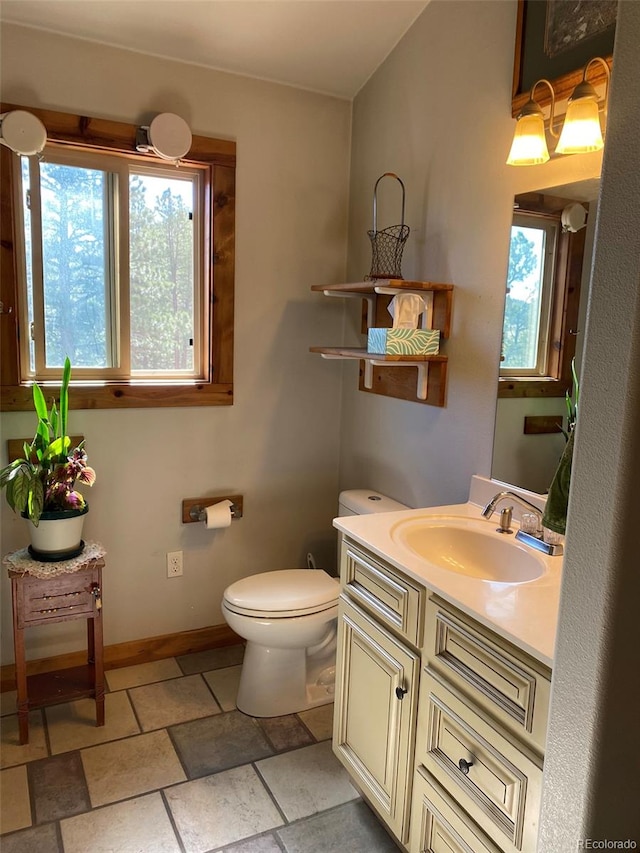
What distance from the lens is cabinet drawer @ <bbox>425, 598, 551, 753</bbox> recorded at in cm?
117

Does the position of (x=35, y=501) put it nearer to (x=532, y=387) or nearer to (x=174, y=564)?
(x=174, y=564)

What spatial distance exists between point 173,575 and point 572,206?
77.7 inches

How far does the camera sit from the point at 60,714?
7.47 feet

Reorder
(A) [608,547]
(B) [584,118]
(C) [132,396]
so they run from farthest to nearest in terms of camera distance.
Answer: (C) [132,396] → (B) [584,118] → (A) [608,547]

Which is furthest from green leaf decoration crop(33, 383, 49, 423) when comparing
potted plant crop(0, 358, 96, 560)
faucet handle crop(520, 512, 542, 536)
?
faucet handle crop(520, 512, 542, 536)

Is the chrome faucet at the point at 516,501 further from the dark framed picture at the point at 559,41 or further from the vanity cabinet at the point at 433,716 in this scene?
the dark framed picture at the point at 559,41

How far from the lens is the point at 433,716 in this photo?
1.47m

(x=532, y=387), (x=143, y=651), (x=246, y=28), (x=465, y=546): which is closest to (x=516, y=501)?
(x=465, y=546)

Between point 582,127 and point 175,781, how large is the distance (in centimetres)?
214

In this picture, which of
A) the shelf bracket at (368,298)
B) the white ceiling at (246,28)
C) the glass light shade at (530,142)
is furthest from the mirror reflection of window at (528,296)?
the white ceiling at (246,28)

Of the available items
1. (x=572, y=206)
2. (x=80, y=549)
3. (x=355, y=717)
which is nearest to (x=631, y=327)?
(x=572, y=206)

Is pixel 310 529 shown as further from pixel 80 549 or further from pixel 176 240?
pixel 176 240

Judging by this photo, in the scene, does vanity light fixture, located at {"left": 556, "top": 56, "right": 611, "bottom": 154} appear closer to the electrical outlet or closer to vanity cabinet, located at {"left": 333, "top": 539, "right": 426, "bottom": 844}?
vanity cabinet, located at {"left": 333, "top": 539, "right": 426, "bottom": 844}

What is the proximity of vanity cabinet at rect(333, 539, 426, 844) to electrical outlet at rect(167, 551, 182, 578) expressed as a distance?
0.98m
